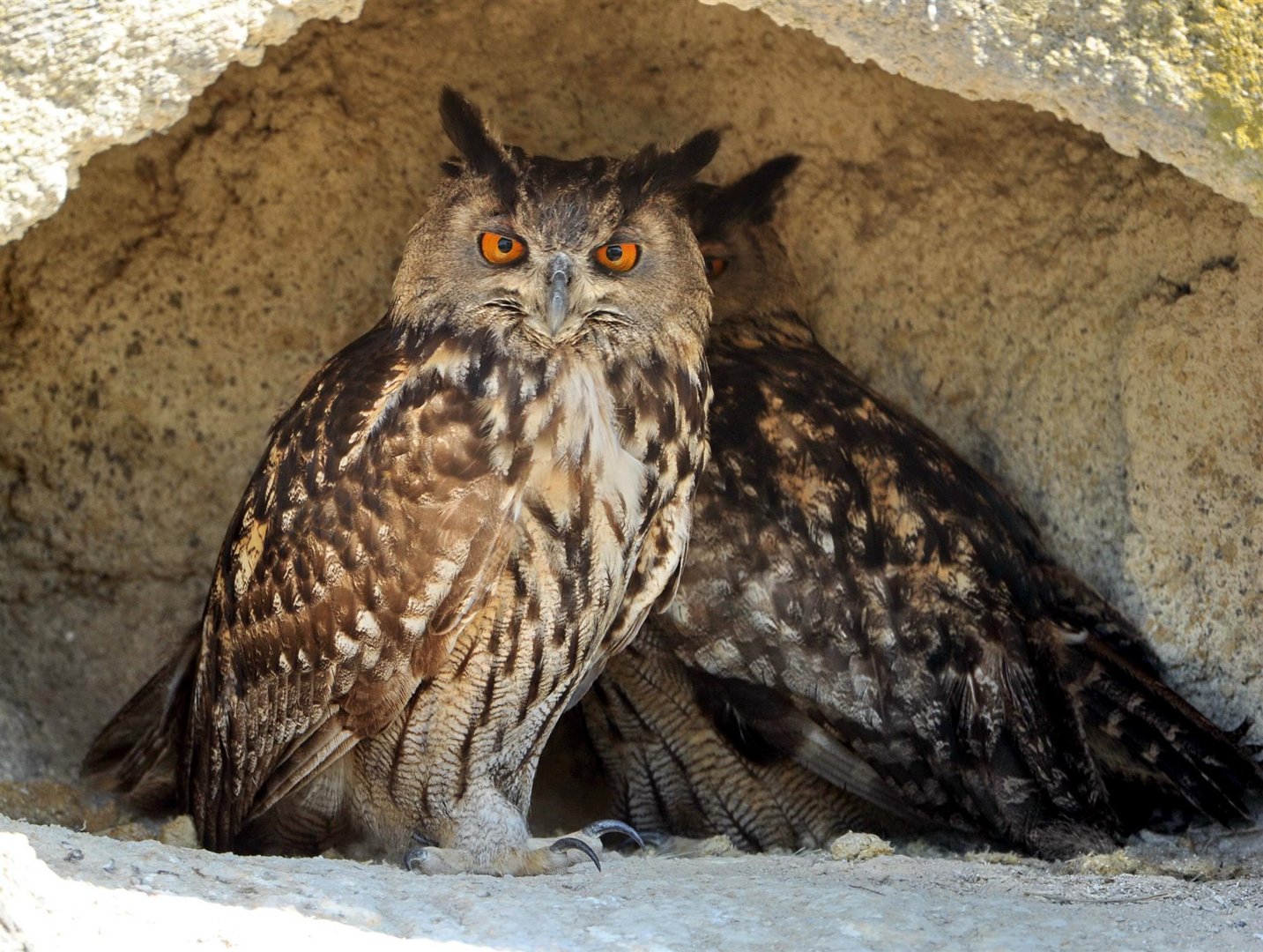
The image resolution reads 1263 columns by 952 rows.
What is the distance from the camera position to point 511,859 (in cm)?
281

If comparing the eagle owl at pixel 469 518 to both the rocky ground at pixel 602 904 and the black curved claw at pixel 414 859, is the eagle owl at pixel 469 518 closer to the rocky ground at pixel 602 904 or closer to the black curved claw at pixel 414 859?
the black curved claw at pixel 414 859

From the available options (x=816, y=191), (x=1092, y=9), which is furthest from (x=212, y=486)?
(x=1092, y=9)

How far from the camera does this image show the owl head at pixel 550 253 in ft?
9.13

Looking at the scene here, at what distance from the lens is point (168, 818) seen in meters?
3.54

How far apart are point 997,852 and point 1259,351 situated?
1.23 m

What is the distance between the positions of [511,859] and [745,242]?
69.5 inches

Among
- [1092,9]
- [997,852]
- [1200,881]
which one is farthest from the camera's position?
[997,852]

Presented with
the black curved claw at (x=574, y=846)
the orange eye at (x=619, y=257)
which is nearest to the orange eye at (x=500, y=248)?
the orange eye at (x=619, y=257)

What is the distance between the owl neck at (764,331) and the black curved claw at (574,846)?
140 centimetres

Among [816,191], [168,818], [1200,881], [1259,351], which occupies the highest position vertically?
[816,191]

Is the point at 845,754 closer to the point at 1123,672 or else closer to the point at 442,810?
the point at 1123,672

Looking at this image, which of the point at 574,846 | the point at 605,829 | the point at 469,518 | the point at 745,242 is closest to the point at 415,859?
the point at 574,846

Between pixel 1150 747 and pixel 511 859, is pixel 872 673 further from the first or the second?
pixel 511 859

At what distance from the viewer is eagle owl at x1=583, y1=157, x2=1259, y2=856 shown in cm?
321
